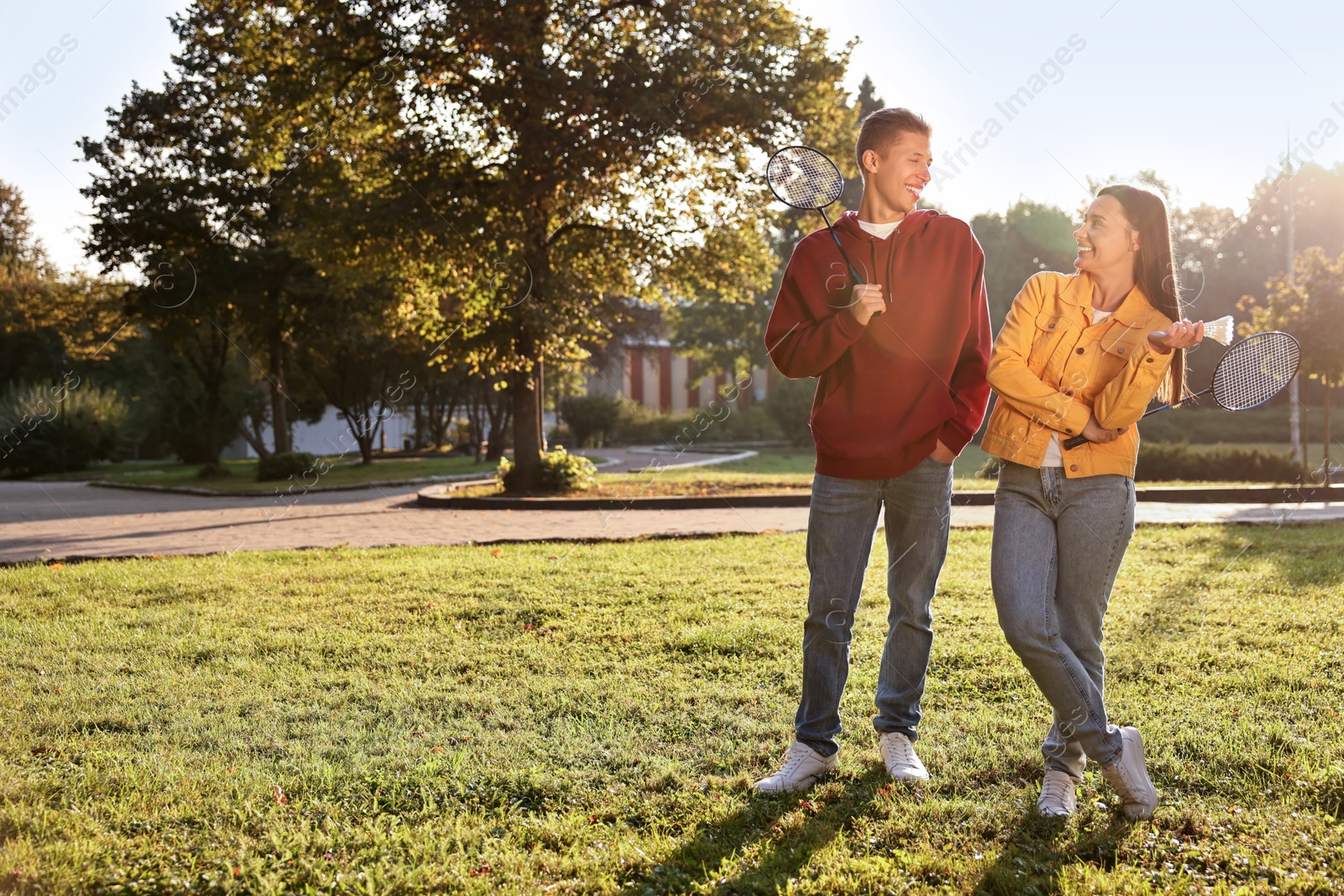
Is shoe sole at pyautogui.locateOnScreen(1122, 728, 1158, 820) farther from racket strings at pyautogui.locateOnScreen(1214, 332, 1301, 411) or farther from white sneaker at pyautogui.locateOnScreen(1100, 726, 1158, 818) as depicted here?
racket strings at pyautogui.locateOnScreen(1214, 332, 1301, 411)

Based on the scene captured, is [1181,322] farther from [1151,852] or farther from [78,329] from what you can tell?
[78,329]

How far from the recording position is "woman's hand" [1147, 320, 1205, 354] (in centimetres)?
314

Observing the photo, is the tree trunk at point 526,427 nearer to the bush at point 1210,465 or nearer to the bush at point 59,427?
the bush at point 1210,465

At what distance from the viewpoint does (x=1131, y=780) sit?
3322 mm

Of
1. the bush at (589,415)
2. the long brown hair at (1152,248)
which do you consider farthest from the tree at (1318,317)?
the bush at (589,415)

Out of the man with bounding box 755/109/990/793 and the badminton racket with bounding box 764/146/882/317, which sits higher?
the badminton racket with bounding box 764/146/882/317

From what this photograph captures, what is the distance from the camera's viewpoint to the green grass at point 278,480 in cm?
2335

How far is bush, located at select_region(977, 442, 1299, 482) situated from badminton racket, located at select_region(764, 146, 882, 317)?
16978mm

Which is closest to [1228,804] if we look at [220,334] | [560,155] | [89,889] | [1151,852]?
[1151,852]

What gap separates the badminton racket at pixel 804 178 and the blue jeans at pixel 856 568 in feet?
3.58

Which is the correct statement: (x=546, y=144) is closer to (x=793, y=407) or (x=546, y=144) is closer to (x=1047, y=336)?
(x=1047, y=336)

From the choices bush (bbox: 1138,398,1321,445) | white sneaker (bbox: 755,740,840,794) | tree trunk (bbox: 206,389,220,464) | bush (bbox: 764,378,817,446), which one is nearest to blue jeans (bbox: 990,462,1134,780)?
white sneaker (bbox: 755,740,840,794)

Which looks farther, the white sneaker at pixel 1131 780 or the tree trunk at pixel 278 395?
the tree trunk at pixel 278 395

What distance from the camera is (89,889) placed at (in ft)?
9.30
